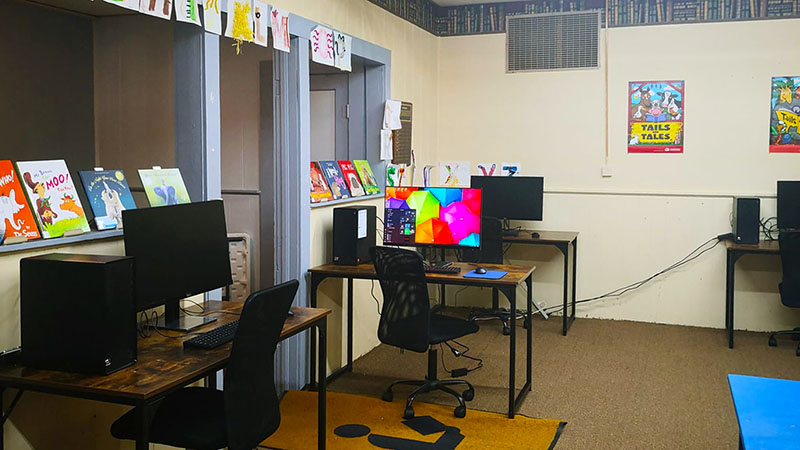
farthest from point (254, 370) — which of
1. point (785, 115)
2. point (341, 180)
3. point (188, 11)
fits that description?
point (785, 115)

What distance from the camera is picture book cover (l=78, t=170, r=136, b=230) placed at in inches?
118

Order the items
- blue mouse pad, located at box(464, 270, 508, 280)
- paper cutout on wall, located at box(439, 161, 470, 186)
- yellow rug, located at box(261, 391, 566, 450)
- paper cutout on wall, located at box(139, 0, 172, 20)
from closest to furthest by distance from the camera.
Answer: paper cutout on wall, located at box(139, 0, 172, 20), yellow rug, located at box(261, 391, 566, 450), blue mouse pad, located at box(464, 270, 508, 280), paper cutout on wall, located at box(439, 161, 470, 186)

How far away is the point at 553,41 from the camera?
6492 mm

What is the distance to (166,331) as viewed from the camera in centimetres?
292

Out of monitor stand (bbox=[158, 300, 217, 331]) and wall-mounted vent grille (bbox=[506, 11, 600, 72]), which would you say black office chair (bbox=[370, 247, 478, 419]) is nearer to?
monitor stand (bbox=[158, 300, 217, 331])

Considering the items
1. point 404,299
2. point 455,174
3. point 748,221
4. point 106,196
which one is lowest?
point 404,299

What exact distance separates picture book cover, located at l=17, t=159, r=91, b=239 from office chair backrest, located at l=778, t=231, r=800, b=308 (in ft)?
14.9

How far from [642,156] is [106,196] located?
180 inches

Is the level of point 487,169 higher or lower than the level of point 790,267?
higher

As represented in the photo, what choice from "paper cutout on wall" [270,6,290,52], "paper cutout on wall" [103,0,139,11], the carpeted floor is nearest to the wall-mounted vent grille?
the carpeted floor

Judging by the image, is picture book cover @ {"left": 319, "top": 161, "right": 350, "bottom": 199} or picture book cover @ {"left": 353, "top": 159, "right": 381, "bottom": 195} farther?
picture book cover @ {"left": 353, "top": 159, "right": 381, "bottom": 195}

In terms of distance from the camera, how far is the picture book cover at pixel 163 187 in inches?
126

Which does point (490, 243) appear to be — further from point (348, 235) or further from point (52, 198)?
point (52, 198)

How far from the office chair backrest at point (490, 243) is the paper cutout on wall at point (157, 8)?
9.88ft
